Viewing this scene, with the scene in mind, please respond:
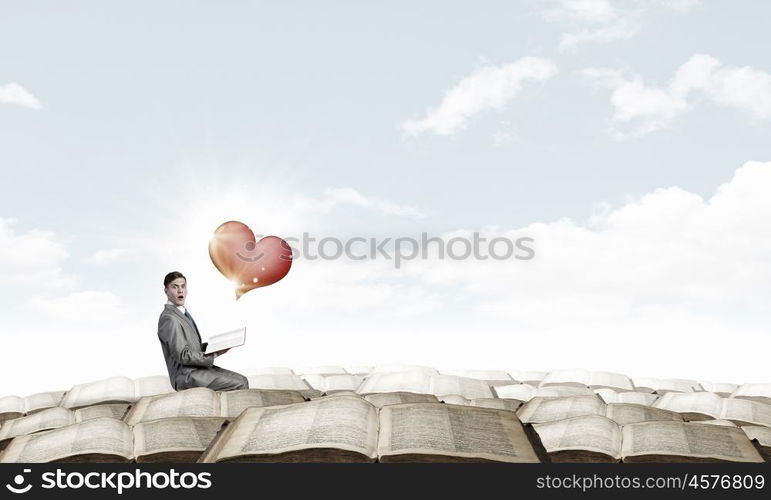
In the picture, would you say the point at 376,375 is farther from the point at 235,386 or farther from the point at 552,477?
the point at 552,477

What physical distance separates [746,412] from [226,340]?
8386 millimetres

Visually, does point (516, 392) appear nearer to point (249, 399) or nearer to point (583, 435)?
point (249, 399)

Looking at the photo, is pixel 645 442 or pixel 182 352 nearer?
pixel 645 442

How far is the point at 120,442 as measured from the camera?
823cm

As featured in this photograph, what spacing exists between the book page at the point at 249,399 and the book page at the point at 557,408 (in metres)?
3.10

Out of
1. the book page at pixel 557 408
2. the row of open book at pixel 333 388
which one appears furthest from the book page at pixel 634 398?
the book page at pixel 557 408

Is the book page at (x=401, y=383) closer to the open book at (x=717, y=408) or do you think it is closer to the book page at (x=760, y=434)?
the open book at (x=717, y=408)

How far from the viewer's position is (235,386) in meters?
12.1

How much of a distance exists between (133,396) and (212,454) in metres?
10.1

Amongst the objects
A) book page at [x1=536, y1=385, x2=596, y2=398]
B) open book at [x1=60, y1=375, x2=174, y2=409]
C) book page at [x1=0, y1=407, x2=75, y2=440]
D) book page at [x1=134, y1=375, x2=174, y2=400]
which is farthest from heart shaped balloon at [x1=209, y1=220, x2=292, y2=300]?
book page at [x1=0, y1=407, x2=75, y2=440]

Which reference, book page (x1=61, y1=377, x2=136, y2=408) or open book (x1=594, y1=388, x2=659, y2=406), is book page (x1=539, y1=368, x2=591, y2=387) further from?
book page (x1=61, y1=377, x2=136, y2=408)

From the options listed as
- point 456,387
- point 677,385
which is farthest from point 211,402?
point 677,385

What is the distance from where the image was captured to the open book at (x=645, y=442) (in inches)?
324

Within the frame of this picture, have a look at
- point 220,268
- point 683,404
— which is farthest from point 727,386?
point 220,268
